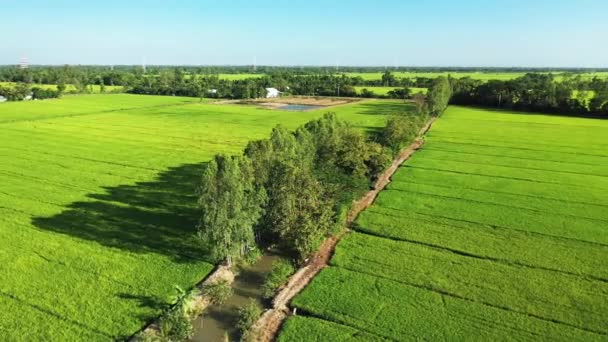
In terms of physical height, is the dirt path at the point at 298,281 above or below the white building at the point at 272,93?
below

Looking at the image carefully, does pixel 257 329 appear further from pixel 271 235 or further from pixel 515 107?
pixel 515 107

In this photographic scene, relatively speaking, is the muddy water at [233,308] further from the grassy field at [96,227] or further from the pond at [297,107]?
the pond at [297,107]

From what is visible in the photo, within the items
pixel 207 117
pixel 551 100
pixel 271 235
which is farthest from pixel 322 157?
pixel 551 100

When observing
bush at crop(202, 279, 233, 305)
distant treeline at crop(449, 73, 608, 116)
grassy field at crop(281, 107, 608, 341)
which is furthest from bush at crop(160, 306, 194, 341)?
distant treeline at crop(449, 73, 608, 116)

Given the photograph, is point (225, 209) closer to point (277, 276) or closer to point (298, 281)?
point (277, 276)

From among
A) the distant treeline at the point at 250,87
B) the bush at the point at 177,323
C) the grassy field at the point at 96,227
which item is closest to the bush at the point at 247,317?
the bush at the point at 177,323

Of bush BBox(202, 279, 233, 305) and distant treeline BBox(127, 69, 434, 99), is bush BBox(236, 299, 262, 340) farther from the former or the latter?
distant treeline BBox(127, 69, 434, 99)

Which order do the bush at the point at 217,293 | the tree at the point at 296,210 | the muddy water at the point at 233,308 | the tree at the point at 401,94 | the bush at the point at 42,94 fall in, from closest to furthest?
the muddy water at the point at 233,308 → the bush at the point at 217,293 → the tree at the point at 296,210 → the bush at the point at 42,94 → the tree at the point at 401,94
